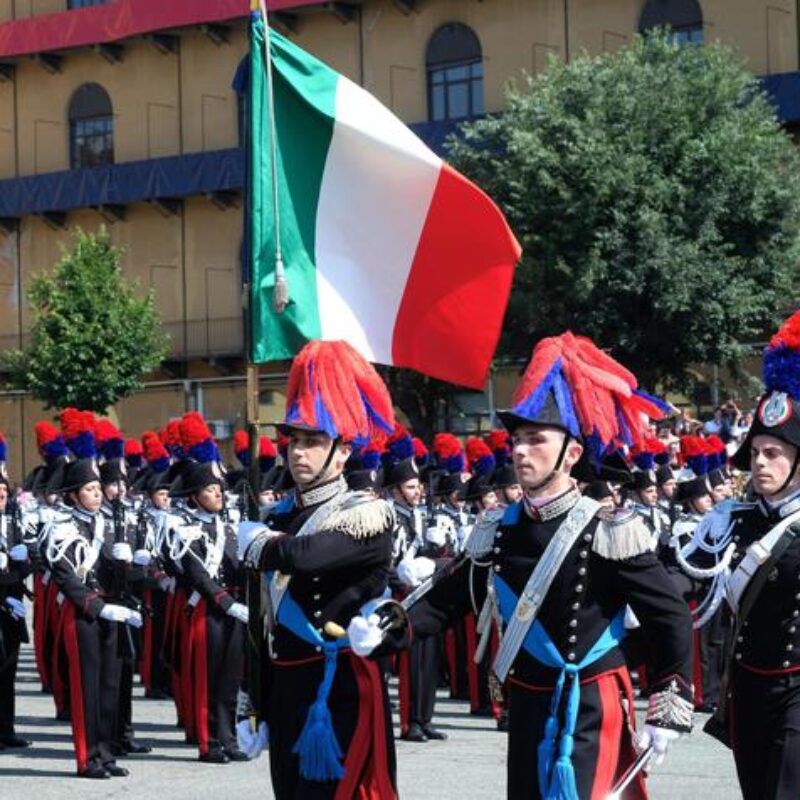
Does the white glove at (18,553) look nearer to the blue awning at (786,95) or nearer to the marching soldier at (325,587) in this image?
the marching soldier at (325,587)

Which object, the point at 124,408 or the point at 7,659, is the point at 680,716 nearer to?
the point at 7,659

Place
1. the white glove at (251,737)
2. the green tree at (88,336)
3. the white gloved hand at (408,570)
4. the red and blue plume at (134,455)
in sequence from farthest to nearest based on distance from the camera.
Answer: the green tree at (88,336) < the red and blue plume at (134,455) < the white glove at (251,737) < the white gloved hand at (408,570)

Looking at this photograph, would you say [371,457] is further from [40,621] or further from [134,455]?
[134,455]

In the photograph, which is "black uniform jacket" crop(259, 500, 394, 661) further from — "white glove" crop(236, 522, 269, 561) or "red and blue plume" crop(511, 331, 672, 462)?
"red and blue plume" crop(511, 331, 672, 462)

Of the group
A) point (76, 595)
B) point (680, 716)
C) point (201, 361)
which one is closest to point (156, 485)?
point (76, 595)

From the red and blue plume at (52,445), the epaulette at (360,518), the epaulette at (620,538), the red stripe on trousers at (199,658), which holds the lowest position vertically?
the red stripe on trousers at (199,658)

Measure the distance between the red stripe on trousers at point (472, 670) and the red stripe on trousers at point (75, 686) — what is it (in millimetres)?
3154

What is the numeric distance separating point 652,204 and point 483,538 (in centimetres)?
2234

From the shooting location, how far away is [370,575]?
6.92 meters

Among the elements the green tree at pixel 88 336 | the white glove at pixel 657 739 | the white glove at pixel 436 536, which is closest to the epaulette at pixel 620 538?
the white glove at pixel 657 739

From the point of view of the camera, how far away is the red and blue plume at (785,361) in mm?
6914

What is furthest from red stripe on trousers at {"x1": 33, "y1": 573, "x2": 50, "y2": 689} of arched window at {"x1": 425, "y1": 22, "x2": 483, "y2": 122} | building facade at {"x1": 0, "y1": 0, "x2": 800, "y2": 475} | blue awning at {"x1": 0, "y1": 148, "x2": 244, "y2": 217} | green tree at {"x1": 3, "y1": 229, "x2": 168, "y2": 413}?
blue awning at {"x1": 0, "y1": 148, "x2": 244, "y2": 217}

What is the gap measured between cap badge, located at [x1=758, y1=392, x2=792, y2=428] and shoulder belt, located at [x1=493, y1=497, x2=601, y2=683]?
1009 mm

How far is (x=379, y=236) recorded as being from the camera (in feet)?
27.7
